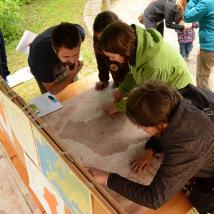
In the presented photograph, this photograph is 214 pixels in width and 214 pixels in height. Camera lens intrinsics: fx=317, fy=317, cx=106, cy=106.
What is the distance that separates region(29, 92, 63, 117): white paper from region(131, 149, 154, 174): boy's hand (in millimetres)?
768

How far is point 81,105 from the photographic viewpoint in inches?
86.7

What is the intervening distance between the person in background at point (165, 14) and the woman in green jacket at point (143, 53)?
2.01 m

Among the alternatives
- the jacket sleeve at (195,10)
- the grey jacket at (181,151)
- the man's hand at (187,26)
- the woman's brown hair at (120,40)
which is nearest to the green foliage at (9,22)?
the man's hand at (187,26)

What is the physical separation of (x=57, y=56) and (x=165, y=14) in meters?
1.88

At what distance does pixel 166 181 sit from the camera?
51.6 inches

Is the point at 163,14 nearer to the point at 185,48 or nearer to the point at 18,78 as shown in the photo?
the point at 185,48

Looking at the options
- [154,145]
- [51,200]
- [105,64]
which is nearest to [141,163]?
[154,145]

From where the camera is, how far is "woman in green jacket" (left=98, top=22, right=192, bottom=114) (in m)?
1.73

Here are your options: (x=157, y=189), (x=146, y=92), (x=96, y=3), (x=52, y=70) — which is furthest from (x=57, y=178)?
(x=96, y=3)

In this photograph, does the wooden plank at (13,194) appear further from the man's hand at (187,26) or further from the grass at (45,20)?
the man's hand at (187,26)

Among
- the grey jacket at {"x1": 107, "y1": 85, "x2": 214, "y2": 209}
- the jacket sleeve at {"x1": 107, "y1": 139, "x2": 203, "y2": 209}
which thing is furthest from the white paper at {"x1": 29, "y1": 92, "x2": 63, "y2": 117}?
the grey jacket at {"x1": 107, "y1": 85, "x2": 214, "y2": 209}

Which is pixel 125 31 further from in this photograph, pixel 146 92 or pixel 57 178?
pixel 57 178

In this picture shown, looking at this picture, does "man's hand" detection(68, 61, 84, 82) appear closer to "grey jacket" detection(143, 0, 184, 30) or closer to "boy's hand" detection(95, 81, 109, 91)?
"boy's hand" detection(95, 81, 109, 91)

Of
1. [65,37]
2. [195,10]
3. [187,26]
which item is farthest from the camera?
[187,26]
